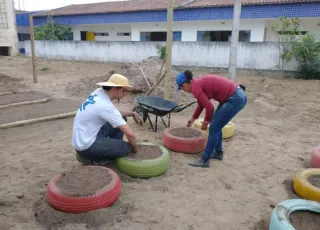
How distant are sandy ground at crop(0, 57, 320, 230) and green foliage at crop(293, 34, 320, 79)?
4165 mm

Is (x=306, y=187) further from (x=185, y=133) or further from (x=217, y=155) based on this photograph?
(x=185, y=133)

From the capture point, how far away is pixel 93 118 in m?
3.00

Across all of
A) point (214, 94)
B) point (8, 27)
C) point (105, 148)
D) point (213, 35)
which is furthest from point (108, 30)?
point (105, 148)

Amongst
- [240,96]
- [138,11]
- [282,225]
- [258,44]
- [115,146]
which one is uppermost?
[138,11]

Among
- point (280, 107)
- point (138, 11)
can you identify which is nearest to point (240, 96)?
point (280, 107)

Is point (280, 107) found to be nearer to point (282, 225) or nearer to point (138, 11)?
point (282, 225)

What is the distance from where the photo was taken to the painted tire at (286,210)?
7.09ft

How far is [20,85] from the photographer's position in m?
9.71

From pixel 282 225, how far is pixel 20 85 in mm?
9807

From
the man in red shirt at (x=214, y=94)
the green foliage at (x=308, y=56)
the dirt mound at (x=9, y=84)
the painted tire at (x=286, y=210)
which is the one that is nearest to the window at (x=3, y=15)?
the dirt mound at (x=9, y=84)

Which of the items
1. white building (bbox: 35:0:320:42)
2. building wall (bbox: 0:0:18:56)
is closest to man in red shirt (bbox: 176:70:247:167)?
white building (bbox: 35:0:320:42)

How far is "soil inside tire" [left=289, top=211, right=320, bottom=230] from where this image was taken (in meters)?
2.30

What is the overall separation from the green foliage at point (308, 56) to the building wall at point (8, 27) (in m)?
17.3

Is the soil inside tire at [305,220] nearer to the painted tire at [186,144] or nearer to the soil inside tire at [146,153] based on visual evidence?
the soil inside tire at [146,153]
